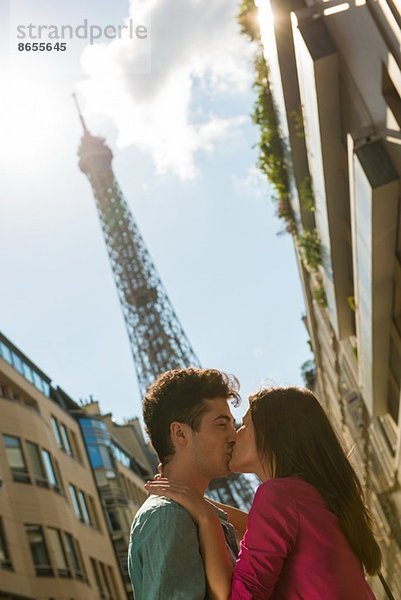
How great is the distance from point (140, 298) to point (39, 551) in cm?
3840

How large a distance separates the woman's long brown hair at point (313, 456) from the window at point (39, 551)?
22570 millimetres

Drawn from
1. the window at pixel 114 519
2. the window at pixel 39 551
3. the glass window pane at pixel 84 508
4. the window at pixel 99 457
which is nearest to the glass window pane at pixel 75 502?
the glass window pane at pixel 84 508

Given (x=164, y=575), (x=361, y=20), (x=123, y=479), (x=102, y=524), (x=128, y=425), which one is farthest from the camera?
(x=128, y=425)

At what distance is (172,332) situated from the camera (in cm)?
6325

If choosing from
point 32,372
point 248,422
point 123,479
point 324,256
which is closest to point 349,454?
point 248,422

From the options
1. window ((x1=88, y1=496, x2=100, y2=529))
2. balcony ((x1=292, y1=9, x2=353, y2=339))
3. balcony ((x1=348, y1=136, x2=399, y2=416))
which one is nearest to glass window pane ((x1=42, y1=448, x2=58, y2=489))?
window ((x1=88, y1=496, x2=100, y2=529))

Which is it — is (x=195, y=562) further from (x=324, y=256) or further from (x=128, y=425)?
(x=128, y=425)

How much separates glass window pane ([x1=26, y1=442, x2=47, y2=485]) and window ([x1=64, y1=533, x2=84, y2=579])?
195cm

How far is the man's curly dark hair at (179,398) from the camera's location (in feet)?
11.2

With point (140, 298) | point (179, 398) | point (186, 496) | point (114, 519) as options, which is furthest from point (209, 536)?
point (140, 298)

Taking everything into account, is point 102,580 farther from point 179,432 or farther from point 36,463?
point 179,432

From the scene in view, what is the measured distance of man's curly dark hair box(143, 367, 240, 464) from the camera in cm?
341

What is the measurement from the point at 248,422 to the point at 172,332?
2360 inches

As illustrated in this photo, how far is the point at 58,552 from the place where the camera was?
1047 inches
